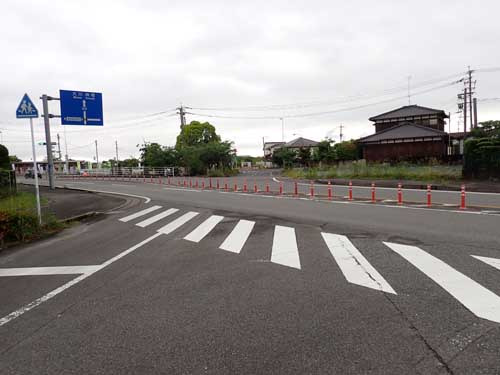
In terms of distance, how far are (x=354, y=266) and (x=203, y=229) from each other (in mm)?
4552

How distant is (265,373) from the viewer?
242 cm

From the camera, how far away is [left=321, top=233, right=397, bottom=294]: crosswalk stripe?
4164 mm

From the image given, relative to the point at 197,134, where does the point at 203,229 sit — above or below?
below

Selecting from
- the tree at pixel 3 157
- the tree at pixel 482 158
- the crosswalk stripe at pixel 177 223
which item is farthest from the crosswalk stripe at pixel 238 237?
the tree at pixel 482 158

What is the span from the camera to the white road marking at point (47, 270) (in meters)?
5.09

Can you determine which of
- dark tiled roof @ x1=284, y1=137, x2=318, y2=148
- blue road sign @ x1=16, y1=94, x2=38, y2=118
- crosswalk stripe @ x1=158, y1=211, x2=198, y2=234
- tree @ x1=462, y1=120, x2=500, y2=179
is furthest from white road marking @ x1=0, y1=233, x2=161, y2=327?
dark tiled roof @ x1=284, y1=137, x2=318, y2=148

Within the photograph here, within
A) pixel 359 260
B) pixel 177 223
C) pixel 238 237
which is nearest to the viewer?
pixel 359 260

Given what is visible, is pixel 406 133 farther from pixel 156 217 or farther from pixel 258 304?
pixel 258 304

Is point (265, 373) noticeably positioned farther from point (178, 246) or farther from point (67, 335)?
point (178, 246)

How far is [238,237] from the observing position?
23.8ft

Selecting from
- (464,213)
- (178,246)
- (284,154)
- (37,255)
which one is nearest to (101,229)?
(37,255)

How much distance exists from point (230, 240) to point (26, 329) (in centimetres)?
417

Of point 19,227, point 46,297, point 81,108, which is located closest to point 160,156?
point 81,108

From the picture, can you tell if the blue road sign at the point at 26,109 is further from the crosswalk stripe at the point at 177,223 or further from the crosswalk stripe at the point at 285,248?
the crosswalk stripe at the point at 285,248
